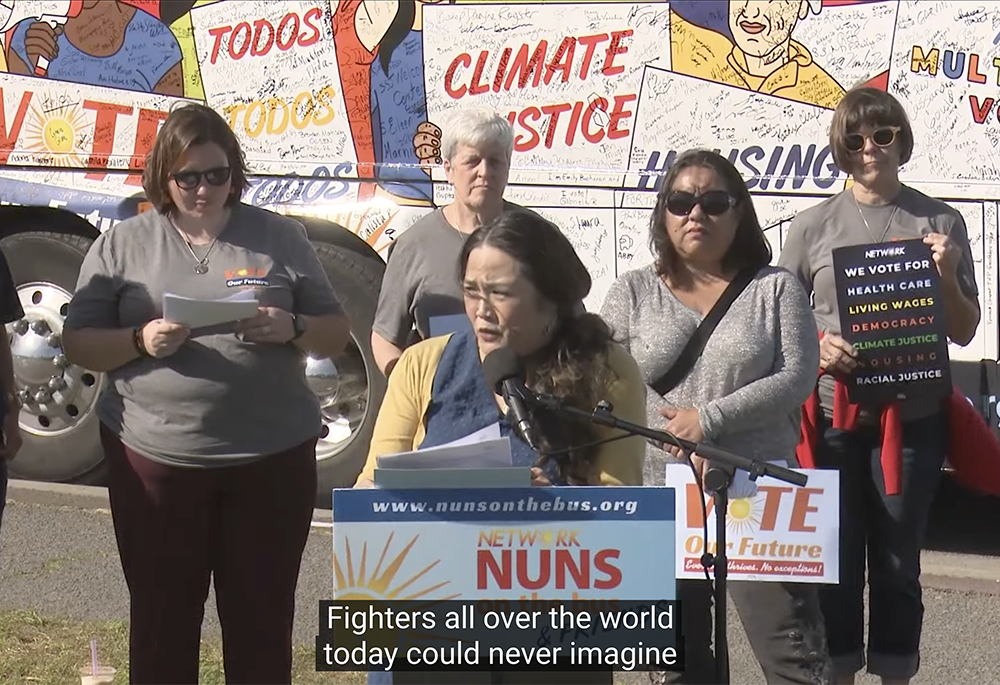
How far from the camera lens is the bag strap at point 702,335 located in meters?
3.86

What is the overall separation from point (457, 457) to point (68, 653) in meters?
3.08

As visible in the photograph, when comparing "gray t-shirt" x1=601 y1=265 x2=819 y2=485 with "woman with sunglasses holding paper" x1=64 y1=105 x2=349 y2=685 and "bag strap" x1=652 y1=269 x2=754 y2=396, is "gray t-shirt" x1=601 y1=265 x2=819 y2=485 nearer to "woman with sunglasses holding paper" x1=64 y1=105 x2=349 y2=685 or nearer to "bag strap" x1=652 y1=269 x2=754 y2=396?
"bag strap" x1=652 y1=269 x2=754 y2=396

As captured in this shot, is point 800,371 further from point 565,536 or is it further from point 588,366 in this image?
point 565,536

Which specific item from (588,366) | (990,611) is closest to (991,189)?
(990,611)

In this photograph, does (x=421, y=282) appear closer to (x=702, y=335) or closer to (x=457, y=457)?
(x=702, y=335)

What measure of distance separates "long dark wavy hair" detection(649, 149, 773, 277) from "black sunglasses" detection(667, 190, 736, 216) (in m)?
0.03

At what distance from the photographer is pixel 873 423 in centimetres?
436

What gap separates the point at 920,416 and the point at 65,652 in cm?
294

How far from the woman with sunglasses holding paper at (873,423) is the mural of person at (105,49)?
149 inches

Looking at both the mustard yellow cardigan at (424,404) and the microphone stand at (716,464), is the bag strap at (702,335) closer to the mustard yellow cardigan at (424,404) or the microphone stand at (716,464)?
the mustard yellow cardigan at (424,404)

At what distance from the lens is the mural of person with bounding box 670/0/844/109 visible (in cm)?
631

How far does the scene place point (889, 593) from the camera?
4.46m

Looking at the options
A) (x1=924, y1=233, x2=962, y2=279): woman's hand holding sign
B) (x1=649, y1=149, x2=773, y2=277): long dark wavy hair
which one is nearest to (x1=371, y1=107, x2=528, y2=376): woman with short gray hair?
(x1=649, y1=149, x2=773, y2=277): long dark wavy hair

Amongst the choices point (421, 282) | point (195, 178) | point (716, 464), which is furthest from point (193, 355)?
point (716, 464)
